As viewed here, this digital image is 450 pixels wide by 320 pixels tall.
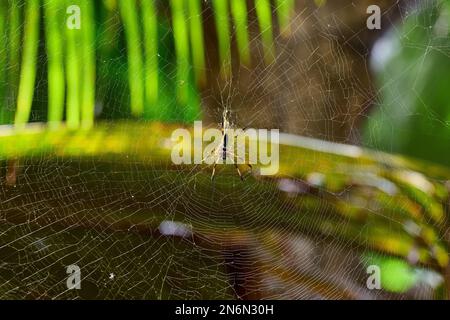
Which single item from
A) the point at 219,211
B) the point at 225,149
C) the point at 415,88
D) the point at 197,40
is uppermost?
the point at 197,40

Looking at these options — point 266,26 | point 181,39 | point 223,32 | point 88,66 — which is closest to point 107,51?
point 88,66

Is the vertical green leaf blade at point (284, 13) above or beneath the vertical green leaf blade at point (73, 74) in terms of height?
above

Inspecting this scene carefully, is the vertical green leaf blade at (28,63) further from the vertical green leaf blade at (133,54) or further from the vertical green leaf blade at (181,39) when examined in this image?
the vertical green leaf blade at (181,39)

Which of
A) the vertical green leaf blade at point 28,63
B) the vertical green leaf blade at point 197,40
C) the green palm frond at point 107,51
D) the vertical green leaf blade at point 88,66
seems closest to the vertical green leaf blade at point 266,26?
the green palm frond at point 107,51

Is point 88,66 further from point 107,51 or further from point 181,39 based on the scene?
point 181,39

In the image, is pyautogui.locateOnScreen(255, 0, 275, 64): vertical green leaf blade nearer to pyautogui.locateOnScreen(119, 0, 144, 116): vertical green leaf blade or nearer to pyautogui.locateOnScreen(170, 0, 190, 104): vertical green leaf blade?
pyautogui.locateOnScreen(170, 0, 190, 104): vertical green leaf blade

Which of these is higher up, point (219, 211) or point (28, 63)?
point (28, 63)

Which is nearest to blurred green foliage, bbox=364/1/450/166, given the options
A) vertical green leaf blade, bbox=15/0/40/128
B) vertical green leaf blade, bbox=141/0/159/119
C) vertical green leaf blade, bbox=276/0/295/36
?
vertical green leaf blade, bbox=276/0/295/36

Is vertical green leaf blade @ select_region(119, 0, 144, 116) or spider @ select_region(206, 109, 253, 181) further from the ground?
vertical green leaf blade @ select_region(119, 0, 144, 116)

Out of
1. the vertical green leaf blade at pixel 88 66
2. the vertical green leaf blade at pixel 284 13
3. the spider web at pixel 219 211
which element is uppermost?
the vertical green leaf blade at pixel 284 13
